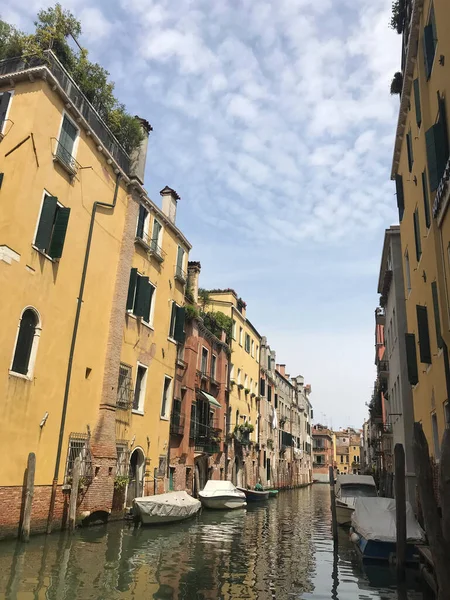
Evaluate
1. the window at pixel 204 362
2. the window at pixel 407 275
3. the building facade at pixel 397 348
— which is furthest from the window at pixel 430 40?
the window at pixel 204 362

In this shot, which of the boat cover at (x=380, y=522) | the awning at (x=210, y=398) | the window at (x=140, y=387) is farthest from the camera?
the awning at (x=210, y=398)

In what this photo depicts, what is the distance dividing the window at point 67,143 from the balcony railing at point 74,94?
62cm

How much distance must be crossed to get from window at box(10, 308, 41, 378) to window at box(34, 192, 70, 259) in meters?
1.75

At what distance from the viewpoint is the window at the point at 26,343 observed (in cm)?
1254

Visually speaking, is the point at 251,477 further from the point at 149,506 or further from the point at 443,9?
the point at 443,9

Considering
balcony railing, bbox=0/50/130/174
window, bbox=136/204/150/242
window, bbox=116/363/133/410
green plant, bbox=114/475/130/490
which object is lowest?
green plant, bbox=114/475/130/490

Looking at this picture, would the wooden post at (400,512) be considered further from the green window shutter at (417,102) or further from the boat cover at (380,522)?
the green window shutter at (417,102)

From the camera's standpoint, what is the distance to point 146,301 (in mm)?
18906

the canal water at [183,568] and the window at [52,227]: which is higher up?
the window at [52,227]

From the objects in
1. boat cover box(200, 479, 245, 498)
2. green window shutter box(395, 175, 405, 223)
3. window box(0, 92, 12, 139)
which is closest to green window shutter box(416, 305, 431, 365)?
green window shutter box(395, 175, 405, 223)

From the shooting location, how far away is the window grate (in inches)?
561

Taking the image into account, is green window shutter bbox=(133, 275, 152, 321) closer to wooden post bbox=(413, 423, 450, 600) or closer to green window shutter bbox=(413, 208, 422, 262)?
green window shutter bbox=(413, 208, 422, 262)

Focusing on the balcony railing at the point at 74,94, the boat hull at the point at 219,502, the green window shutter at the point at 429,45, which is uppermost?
the balcony railing at the point at 74,94

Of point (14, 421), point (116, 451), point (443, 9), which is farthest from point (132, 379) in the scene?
point (443, 9)
